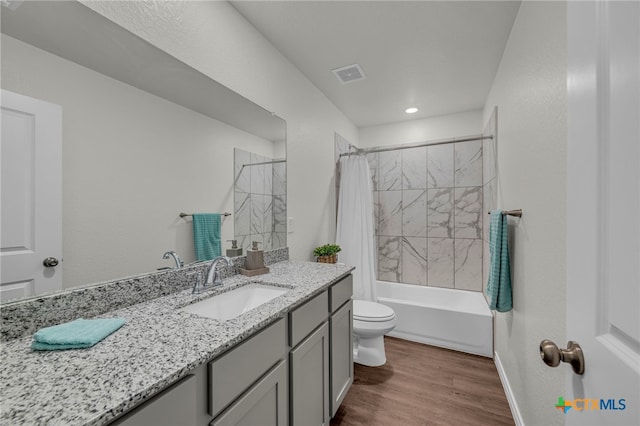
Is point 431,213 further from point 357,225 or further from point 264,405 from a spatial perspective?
point 264,405

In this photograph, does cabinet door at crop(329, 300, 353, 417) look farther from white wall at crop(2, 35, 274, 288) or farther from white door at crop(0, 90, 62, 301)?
white door at crop(0, 90, 62, 301)

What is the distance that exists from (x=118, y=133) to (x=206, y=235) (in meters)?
0.59

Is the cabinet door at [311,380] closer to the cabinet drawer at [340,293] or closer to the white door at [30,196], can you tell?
the cabinet drawer at [340,293]

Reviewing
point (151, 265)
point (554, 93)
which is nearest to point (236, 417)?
point (151, 265)

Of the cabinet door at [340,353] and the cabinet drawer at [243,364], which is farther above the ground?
the cabinet drawer at [243,364]

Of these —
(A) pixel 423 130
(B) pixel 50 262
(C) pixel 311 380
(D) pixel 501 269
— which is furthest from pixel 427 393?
(A) pixel 423 130

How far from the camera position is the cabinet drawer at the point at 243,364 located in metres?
0.74

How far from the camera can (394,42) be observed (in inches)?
75.0

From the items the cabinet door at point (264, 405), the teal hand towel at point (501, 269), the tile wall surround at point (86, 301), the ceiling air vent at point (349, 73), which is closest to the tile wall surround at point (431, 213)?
the ceiling air vent at point (349, 73)

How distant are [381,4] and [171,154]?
1.45 m

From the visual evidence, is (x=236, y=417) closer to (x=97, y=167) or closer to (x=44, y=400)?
(x=44, y=400)

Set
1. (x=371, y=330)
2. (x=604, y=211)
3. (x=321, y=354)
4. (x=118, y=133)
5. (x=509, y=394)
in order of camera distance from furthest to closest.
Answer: (x=371, y=330), (x=509, y=394), (x=321, y=354), (x=118, y=133), (x=604, y=211)

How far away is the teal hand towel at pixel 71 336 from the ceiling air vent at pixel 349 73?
2.27 meters

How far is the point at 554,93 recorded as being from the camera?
1104 millimetres
